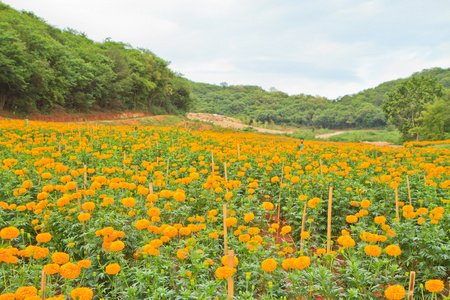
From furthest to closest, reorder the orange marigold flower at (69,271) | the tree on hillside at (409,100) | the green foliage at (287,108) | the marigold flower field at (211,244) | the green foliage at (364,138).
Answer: the green foliage at (287,108), the tree on hillside at (409,100), the green foliage at (364,138), the marigold flower field at (211,244), the orange marigold flower at (69,271)

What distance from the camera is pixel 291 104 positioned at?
350 feet

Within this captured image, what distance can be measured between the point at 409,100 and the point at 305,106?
63229mm

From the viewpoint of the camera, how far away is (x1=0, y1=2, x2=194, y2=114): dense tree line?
68.9 ft

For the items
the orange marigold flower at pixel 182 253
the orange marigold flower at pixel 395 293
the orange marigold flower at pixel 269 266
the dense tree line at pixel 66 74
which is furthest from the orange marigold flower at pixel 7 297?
the dense tree line at pixel 66 74

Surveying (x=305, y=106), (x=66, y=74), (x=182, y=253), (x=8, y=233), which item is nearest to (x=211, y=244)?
(x=182, y=253)

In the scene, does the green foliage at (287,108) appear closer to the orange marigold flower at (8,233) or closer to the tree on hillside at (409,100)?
the tree on hillside at (409,100)

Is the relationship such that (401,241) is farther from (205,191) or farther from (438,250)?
(205,191)

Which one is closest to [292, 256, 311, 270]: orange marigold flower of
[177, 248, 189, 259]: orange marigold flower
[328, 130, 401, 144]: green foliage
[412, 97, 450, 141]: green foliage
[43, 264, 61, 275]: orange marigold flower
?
[177, 248, 189, 259]: orange marigold flower

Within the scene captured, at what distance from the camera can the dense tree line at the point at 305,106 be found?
77875mm

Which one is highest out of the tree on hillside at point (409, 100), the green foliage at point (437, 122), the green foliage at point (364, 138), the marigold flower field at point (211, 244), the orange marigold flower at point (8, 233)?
the tree on hillside at point (409, 100)

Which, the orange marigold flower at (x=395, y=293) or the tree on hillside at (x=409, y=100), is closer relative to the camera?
the orange marigold flower at (x=395, y=293)

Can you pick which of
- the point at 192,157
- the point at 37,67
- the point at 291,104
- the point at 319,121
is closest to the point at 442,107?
the point at 192,157

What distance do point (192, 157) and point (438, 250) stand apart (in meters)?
5.22

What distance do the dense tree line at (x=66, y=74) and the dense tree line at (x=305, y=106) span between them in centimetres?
4019
